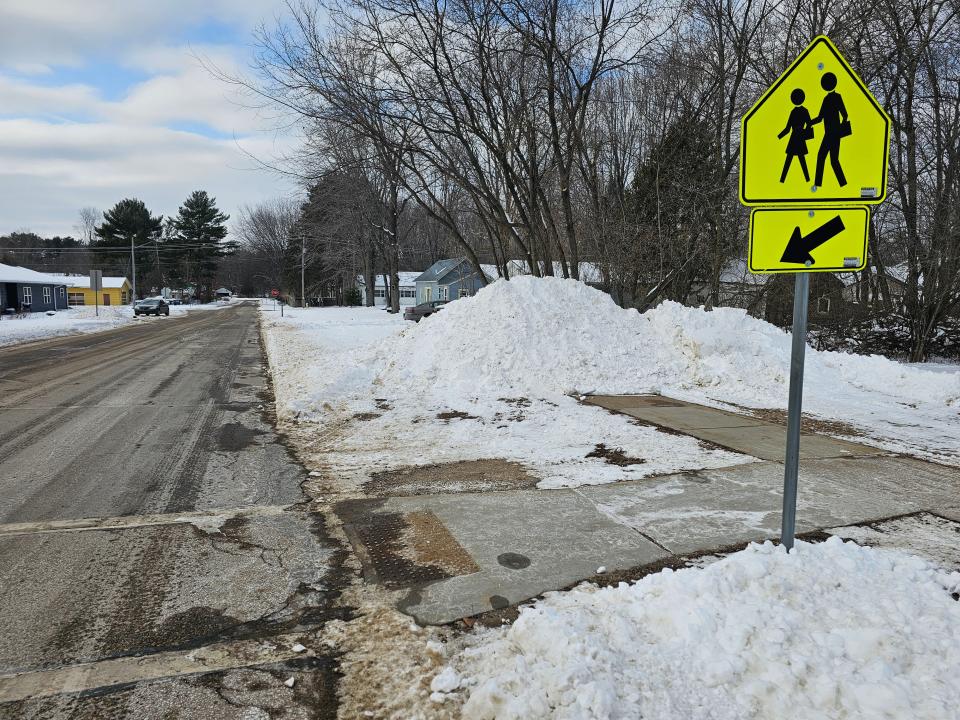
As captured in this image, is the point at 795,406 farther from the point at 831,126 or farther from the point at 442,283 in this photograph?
the point at 442,283

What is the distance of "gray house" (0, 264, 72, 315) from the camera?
45406mm

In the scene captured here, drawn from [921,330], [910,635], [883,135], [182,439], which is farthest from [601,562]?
[921,330]

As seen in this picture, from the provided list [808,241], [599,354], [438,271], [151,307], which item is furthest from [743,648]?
[438,271]

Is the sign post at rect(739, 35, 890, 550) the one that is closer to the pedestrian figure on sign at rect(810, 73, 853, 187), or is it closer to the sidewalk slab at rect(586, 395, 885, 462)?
the pedestrian figure on sign at rect(810, 73, 853, 187)

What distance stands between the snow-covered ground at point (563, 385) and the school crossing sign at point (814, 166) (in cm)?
316

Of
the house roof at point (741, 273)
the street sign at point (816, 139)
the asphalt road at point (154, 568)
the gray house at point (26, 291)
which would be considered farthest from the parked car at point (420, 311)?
the gray house at point (26, 291)

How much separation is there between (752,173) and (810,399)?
7730mm

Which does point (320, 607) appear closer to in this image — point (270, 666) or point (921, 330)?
point (270, 666)

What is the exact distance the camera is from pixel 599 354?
11602 millimetres

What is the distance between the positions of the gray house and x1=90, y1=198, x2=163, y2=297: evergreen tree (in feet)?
88.3

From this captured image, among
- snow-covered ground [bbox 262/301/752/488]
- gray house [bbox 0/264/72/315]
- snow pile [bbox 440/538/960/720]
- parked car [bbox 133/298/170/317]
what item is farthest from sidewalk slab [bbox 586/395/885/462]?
gray house [bbox 0/264/72/315]

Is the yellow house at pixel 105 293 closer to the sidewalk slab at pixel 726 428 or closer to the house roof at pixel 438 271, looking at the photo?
the house roof at pixel 438 271

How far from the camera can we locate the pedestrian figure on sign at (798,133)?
10.8ft

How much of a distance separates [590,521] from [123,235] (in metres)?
91.3
